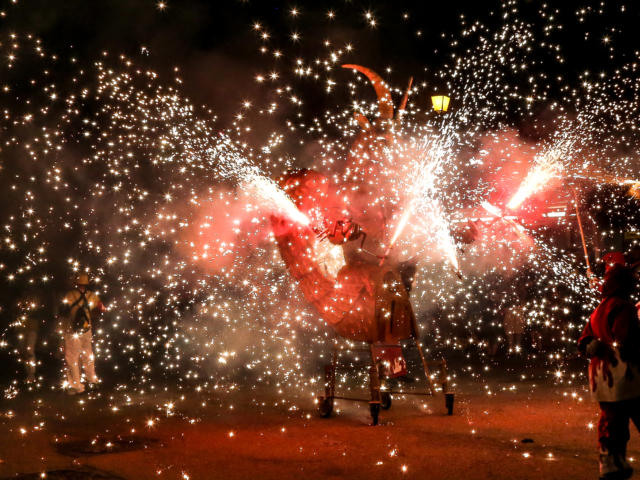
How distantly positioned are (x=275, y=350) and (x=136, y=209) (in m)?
4.69

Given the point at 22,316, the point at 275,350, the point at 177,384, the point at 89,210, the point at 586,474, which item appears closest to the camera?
the point at 586,474

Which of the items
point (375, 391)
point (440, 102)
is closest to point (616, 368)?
point (375, 391)

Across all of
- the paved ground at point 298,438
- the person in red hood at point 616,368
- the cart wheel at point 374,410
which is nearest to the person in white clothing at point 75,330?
the paved ground at point 298,438

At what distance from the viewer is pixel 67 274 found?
13672 millimetres

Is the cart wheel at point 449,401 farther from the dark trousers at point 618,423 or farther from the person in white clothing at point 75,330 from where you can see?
the person in white clothing at point 75,330

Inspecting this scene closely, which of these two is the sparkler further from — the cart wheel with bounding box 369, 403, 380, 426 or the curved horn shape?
the cart wheel with bounding box 369, 403, 380, 426

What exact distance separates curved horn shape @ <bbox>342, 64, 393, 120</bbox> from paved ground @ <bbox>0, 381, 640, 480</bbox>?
3616 mm

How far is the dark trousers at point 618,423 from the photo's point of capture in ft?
13.2

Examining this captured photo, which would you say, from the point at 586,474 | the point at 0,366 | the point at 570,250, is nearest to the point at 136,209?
the point at 0,366

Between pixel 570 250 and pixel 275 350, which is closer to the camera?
pixel 275 350

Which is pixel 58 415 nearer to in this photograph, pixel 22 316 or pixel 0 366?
pixel 22 316

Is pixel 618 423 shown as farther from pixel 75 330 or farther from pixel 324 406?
pixel 75 330

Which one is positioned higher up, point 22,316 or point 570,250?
point 570,250

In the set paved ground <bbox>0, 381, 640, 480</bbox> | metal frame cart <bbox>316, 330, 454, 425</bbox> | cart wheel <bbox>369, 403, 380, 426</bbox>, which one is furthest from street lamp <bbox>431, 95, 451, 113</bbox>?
cart wheel <bbox>369, 403, 380, 426</bbox>
